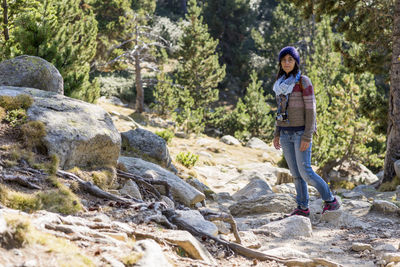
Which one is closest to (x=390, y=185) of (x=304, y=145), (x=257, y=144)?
(x=304, y=145)

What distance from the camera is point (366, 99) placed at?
1110cm

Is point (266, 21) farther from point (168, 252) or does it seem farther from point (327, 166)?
point (168, 252)

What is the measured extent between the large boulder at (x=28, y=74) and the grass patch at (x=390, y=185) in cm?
819

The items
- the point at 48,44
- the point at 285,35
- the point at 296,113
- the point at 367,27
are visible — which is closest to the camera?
the point at 296,113

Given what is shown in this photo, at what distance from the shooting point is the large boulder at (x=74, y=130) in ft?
15.3

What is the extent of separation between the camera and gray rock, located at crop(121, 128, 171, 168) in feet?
27.8

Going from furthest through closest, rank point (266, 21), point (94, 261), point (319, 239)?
point (266, 21)
point (319, 239)
point (94, 261)

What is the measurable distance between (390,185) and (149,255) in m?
8.74

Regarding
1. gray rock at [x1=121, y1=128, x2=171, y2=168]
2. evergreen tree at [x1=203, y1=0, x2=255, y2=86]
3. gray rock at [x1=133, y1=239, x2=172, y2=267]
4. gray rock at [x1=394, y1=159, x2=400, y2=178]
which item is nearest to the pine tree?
evergreen tree at [x1=203, y1=0, x2=255, y2=86]

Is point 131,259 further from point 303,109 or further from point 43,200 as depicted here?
point 303,109

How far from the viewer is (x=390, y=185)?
31.3 feet

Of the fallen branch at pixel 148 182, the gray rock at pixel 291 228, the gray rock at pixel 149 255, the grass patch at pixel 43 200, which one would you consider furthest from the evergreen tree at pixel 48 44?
→ the gray rock at pixel 149 255

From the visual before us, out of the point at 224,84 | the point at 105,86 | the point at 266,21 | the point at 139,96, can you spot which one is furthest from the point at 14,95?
the point at 266,21

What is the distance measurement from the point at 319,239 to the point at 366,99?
→ 25.3 ft
